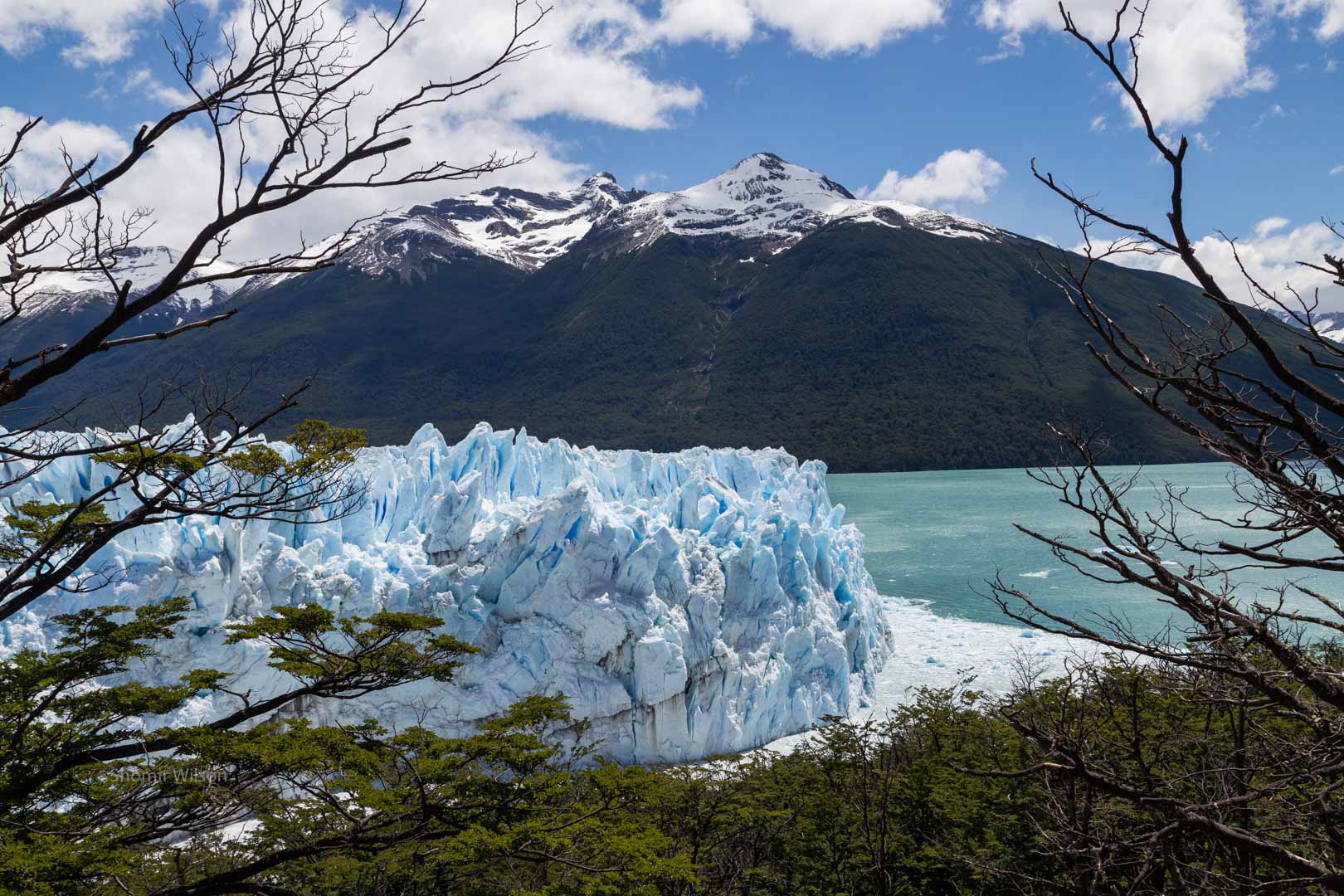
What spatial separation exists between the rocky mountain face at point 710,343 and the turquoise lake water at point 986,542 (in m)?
10.3

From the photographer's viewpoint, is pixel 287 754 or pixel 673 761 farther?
pixel 673 761

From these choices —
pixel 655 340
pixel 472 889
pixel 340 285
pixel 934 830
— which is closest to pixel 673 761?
pixel 934 830

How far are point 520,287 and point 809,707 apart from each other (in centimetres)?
12011

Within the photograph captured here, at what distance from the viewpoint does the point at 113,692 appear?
4160mm

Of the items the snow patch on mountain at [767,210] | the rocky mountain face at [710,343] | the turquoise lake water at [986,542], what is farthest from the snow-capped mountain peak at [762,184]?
the turquoise lake water at [986,542]

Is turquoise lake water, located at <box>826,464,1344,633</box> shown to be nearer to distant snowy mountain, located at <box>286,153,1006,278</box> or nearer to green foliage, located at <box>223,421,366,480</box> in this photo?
green foliage, located at <box>223,421,366,480</box>

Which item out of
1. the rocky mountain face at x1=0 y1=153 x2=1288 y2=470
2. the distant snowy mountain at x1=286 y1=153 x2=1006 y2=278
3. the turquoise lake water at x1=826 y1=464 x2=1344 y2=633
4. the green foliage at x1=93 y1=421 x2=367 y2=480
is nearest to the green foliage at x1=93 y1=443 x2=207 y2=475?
the green foliage at x1=93 y1=421 x2=367 y2=480

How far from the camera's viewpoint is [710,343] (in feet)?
325

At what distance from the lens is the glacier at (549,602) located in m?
10.9

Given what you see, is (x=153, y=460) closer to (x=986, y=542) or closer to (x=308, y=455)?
(x=308, y=455)

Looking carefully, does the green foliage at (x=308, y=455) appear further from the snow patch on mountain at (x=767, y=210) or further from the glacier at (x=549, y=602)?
the snow patch on mountain at (x=767, y=210)

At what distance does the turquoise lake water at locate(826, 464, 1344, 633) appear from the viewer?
2183cm

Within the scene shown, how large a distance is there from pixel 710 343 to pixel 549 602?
88.3 m

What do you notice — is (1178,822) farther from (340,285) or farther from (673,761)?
(340,285)
